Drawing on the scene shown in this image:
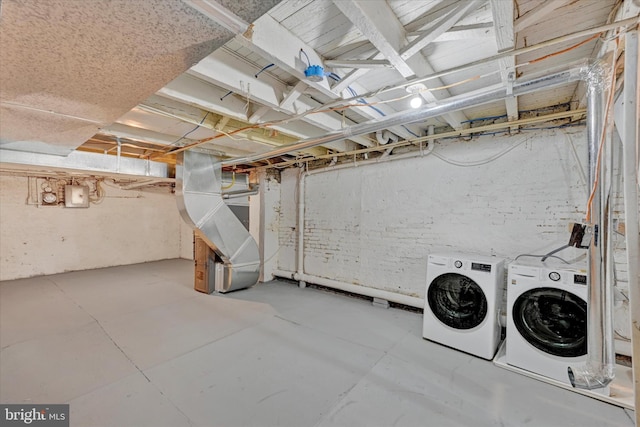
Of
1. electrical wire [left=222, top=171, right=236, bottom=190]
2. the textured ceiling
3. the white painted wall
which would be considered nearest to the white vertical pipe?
the textured ceiling

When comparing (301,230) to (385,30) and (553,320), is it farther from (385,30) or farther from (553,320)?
(385,30)

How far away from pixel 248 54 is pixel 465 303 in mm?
2848

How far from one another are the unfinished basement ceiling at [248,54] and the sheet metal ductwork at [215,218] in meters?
0.94

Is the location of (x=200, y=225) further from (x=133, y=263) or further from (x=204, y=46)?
(x=133, y=263)

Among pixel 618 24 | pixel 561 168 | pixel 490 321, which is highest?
pixel 618 24

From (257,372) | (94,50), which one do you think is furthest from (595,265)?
(94,50)

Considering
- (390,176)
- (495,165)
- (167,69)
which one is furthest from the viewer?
(390,176)

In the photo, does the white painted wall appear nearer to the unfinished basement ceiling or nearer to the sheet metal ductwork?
the sheet metal ductwork

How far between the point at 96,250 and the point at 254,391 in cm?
600

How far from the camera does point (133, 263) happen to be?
6324 millimetres

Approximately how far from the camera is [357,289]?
385 cm

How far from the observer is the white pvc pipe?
334cm

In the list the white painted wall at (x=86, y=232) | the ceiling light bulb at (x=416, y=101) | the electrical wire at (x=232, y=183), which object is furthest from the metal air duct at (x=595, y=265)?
the white painted wall at (x=86, y=232)

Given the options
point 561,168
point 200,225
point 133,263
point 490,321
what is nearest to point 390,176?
point 561,168
